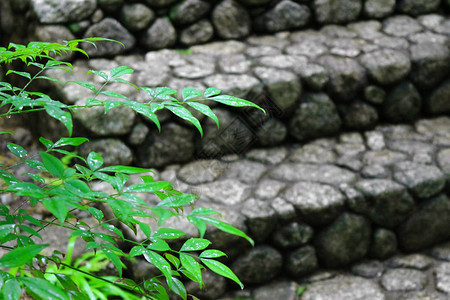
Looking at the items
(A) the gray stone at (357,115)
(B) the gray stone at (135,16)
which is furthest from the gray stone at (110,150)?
(A) the gray stone at (357,115)

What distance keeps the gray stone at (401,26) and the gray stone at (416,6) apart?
8cm

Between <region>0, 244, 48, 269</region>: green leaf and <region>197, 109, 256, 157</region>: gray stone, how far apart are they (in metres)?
2.24

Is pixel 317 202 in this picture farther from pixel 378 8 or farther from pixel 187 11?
pixel 378 8

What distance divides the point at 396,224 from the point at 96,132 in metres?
2.03

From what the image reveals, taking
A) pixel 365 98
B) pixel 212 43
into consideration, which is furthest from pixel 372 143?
pixel 212 43

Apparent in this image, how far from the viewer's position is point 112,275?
2527 mm

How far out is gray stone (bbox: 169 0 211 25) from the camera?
3566mm

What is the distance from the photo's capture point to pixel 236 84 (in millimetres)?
3113

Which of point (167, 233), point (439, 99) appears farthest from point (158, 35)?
point (167, 233)

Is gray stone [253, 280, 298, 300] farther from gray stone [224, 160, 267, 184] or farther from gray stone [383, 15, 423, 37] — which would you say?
gray stone [383, 15, 423, 37]

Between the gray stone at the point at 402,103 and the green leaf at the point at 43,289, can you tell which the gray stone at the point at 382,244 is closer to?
the gray stone at the point at 402,103

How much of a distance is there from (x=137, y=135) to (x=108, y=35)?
947 millimetres

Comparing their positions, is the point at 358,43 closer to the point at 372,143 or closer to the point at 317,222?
the point at 372,143

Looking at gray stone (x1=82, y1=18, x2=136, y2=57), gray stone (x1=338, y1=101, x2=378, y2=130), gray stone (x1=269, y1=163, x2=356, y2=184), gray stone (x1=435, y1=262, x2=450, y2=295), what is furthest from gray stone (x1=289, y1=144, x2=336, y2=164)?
gray stone (x1=82, y1=18, x2=136, y2=57)
